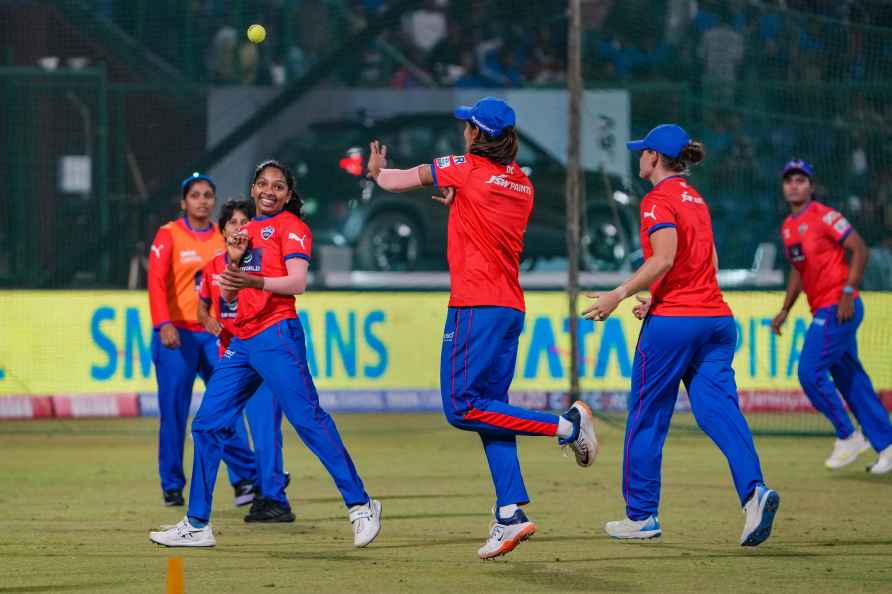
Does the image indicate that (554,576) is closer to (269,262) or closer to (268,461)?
(269,262)

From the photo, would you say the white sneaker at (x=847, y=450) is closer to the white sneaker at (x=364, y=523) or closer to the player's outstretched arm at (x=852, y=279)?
the player's outstretched arm at (x=852, y=279)

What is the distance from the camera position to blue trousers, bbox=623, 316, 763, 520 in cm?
844

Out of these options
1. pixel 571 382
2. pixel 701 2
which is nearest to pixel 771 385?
pixel 571 382

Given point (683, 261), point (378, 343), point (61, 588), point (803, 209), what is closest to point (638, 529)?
point (683, 261)

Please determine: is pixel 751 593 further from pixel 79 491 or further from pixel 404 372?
pixel 404 372

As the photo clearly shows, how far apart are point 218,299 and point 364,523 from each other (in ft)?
6.60

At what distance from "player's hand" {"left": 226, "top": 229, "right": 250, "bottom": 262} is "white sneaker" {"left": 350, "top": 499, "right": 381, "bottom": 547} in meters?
1.52

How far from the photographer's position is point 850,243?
12.1 metres

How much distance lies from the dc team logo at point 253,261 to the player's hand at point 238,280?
1.34 ft

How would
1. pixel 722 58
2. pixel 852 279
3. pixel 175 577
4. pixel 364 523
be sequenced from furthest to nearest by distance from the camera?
pixel 722 58, pixel 852 279, pixel 364 523, pixel 175 577

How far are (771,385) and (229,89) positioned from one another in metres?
8.92

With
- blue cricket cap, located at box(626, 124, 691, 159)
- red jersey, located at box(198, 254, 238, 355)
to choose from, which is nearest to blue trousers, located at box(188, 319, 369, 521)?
red jersey, located at box(198, 254, 238, 355)

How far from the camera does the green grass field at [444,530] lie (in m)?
7.50

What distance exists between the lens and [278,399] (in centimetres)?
843
